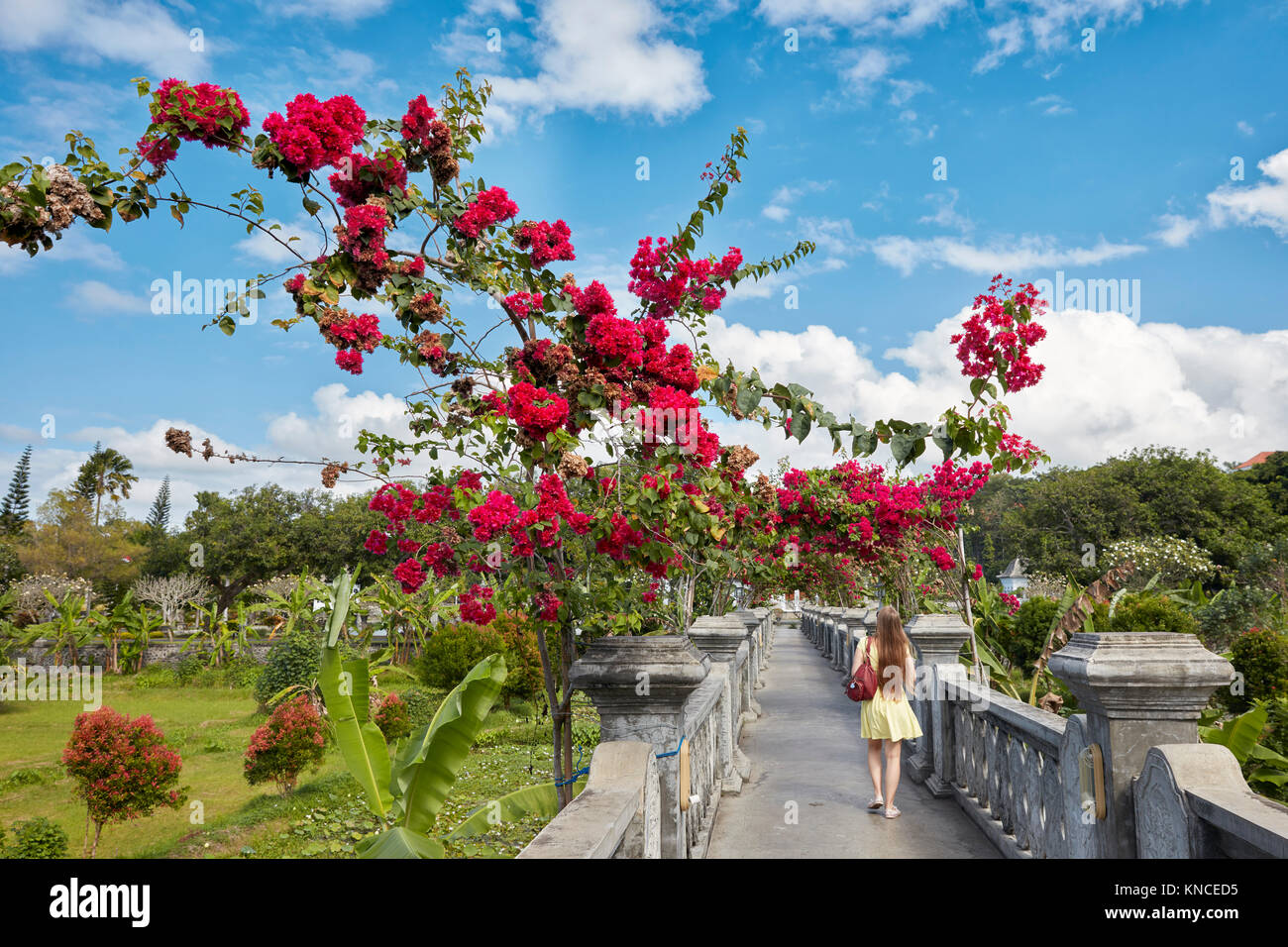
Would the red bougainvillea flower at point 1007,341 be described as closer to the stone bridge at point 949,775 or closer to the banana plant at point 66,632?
the stone bridge at point 949,775

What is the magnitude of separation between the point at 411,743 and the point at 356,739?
256 mm

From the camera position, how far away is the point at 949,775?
6.82 meters

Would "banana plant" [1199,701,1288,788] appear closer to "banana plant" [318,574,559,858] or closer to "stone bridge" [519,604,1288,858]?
"stone bridge" [519,604,1288,858]

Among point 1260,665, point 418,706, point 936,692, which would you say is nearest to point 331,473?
point 936,692

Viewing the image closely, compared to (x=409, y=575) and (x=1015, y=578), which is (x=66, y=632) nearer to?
(x=409, y=575)

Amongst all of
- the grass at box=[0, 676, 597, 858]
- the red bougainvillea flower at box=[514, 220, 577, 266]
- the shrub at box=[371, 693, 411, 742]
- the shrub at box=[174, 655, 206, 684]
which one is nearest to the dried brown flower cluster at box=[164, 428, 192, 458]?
the red bougainvillea flower at box=[514, 220, 577, 266]

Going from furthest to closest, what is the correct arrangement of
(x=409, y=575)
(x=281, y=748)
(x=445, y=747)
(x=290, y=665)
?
(x=290, y=665) → (x=281, y=748) → (x=409, y=575) → (x=445, y=747)

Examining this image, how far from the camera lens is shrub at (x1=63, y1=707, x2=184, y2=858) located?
7.59 meters

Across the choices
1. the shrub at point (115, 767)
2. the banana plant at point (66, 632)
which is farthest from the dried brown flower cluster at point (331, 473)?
the banana plant at point (66, 632)
